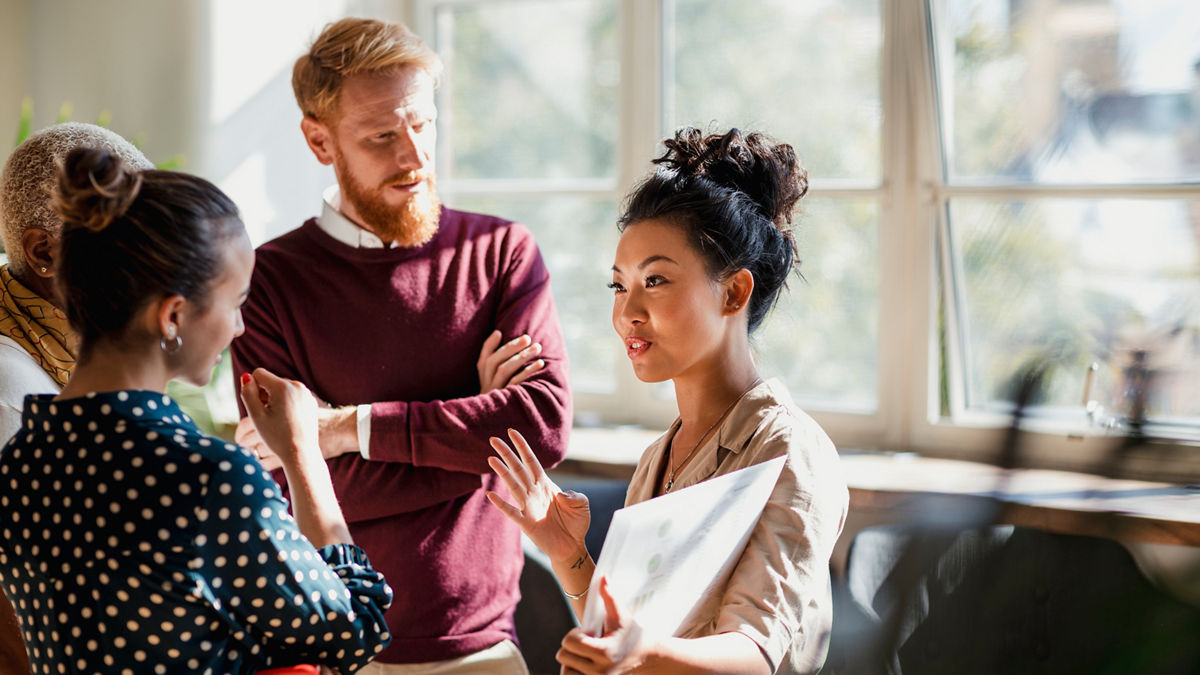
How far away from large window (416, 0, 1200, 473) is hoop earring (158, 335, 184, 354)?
112 cm

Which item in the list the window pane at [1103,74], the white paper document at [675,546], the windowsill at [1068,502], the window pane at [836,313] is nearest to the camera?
the windowsill at [1068,502]

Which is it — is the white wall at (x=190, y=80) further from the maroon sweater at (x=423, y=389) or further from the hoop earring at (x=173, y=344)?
the hoop earring at (x=173, y=344)

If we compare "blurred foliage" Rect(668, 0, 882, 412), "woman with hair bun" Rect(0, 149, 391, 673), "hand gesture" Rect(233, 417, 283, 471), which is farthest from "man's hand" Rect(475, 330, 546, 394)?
"blurred foliage" Rect(668, 0, 882, 412)

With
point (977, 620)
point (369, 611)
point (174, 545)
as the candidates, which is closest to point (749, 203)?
point (369, 611)

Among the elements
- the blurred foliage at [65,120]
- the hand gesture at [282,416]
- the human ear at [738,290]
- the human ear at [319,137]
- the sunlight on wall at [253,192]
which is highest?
the blurred foliage at [65,120]

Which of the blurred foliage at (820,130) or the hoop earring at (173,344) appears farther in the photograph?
the blurred foliage at (820,130)

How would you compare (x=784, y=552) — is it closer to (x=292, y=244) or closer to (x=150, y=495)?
(x=150, y=495)

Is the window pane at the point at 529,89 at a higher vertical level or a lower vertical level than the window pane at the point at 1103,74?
higher

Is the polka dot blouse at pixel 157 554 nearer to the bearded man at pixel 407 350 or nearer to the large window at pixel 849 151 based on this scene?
the bearded man at pixel 407 350

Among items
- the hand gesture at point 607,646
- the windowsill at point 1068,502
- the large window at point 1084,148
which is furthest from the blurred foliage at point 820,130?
the windowsill at point 1068,502

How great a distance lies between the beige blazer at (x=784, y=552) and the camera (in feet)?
3.26

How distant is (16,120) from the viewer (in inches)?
118

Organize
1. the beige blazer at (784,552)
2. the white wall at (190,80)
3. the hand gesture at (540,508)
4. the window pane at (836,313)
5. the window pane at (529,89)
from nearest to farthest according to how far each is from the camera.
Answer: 1. the beige blazer at (784,552)
2. the hand gesture at (540,508)
3. the window pane at (836,313)
4. the white wall at (190,80)
5. the window pane at (529,89)

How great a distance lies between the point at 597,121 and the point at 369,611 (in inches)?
91.1
